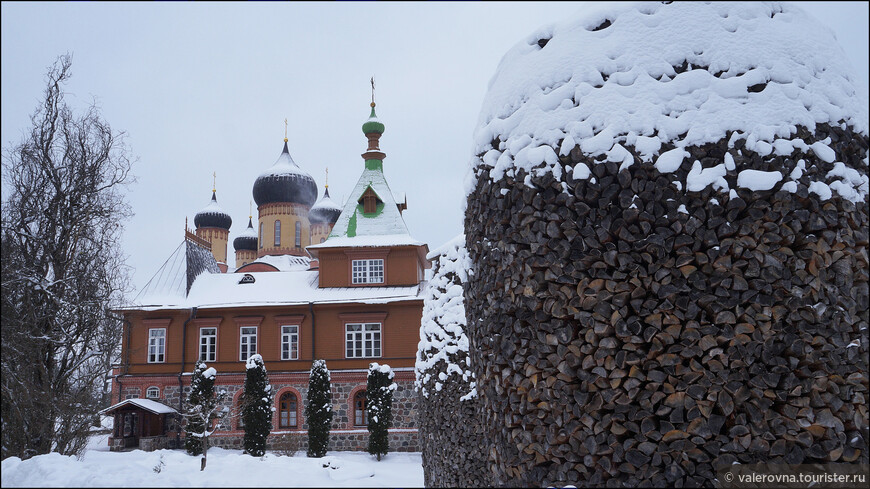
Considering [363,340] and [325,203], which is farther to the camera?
[325,203]

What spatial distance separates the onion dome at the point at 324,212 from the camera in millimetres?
32125

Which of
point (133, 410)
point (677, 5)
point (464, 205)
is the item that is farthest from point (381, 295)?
point (677, 5)

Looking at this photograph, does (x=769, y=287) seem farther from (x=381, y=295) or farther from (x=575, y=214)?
(x=381, y=295)

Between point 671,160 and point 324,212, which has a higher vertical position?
point 324,212

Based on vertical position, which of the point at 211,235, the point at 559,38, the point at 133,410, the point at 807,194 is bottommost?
the point at 133,410

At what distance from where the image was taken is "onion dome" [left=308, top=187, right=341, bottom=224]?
1265 inches

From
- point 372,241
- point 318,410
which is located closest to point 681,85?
point 318,410

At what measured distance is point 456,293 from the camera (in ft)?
23.3

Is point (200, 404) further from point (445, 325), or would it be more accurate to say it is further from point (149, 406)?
point (445, 325)

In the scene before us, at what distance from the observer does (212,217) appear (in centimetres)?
3303

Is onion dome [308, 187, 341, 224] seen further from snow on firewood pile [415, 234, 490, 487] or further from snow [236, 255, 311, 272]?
snow on firewood pile [415, 234, 490, 487]

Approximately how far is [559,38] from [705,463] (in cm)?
268

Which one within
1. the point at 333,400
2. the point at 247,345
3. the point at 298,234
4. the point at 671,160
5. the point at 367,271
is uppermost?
the point at 298,234

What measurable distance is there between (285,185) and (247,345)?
1104 cm
